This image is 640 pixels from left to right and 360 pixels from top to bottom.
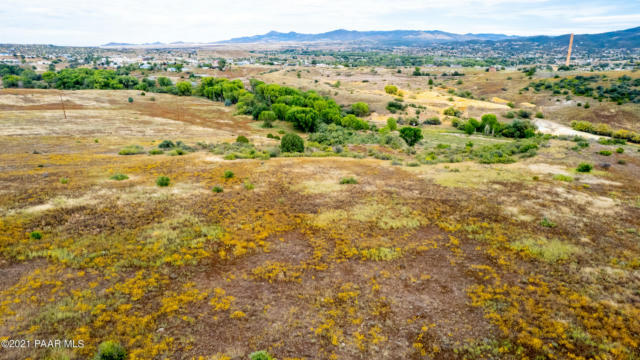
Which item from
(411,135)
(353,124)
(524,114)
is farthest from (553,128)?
(353,124)

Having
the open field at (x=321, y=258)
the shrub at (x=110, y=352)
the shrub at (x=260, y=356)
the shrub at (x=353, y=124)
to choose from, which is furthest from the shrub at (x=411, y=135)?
the shrub at (x=110, y=352)

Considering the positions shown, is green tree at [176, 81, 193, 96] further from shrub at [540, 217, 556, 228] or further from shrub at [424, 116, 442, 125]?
shrub at [540, 217, 556, 228]

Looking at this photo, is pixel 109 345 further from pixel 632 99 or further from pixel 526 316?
pixel 632 99

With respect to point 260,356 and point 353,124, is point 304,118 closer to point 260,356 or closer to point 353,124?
point 353,124

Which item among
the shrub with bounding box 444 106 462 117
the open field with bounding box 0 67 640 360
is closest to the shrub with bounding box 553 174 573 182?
the open field with bounding box 0 67 640 360

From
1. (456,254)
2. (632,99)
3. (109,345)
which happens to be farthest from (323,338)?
(632,99)
